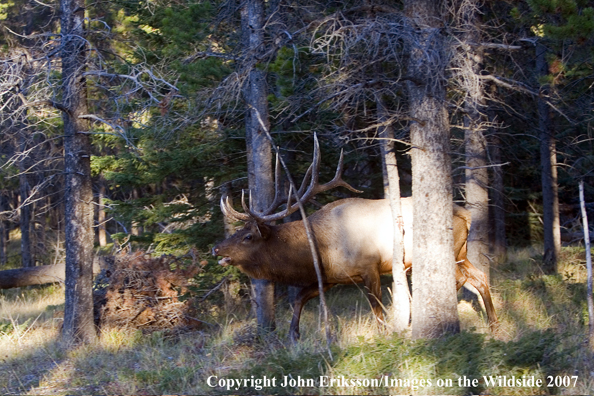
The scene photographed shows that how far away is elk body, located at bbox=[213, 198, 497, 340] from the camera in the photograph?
914cm

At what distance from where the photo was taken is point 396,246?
8.97 metres

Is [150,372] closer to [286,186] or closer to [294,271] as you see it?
[294,271]

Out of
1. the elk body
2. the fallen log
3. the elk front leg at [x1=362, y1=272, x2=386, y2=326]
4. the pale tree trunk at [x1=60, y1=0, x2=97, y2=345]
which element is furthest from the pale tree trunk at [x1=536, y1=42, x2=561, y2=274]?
the fallen log

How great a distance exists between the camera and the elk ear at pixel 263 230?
9.10 m

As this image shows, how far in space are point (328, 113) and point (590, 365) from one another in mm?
6379

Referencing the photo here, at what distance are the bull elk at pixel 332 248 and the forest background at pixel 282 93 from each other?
79 centimetres

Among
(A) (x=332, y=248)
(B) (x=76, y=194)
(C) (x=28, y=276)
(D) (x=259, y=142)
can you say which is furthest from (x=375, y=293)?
(C) (x=28, y=276)

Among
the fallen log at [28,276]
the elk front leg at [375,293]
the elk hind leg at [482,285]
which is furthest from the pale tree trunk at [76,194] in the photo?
the elk hind leg at [482,285]

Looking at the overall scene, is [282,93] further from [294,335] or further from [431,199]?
[294,335]

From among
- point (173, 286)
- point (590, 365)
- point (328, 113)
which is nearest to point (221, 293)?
point (173, 286)

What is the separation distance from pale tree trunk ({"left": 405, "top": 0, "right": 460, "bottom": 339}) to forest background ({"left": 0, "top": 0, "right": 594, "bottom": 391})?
0.14m

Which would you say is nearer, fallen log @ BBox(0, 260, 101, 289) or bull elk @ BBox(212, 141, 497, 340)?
bull elk @ BBox(212, 141, 497, 340)

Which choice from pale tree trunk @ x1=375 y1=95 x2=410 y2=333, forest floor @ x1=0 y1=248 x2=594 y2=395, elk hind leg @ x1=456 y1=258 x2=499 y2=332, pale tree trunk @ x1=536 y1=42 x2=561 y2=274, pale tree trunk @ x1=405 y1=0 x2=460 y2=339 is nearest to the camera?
forest floor @ x1=0 y1=248 x2=594 y2=395

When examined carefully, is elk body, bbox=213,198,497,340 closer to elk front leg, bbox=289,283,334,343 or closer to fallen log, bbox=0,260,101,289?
elk front leg, bbox=289,283,334,343
